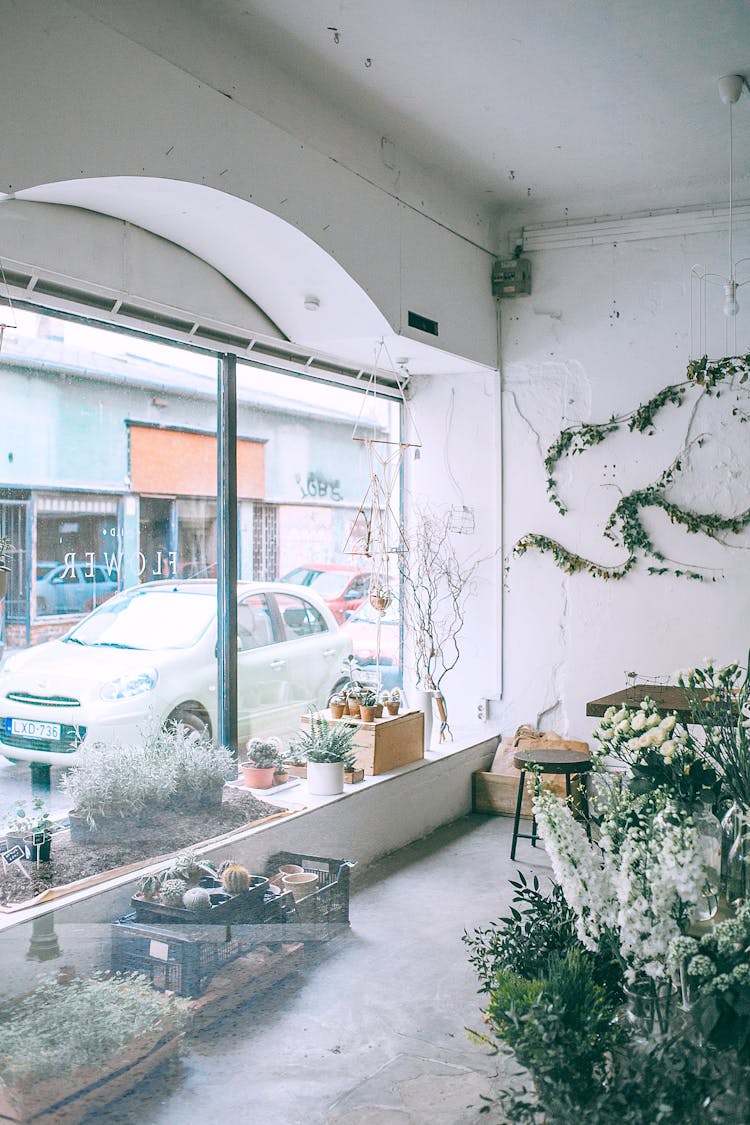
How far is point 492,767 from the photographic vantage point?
6352 mm

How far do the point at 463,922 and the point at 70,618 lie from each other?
7.07ft

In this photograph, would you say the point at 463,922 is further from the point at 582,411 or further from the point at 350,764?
the point at 582,411

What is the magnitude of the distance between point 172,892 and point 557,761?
6.95 feet

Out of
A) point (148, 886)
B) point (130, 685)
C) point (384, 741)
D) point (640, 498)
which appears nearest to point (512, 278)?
point (640, 498)

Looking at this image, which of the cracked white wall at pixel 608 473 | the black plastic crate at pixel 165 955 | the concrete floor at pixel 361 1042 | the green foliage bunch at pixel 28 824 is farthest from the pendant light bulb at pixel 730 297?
the green foliage bunch at pixel 28 824

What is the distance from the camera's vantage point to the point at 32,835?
12.1ft

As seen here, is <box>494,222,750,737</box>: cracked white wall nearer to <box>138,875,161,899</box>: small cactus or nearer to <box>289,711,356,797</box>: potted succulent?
<box>289,711,356,797</box>: potted succulent

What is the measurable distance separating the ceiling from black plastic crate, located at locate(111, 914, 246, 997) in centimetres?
340

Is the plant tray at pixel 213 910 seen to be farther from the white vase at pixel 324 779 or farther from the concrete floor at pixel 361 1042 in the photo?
the white vase at pixel 324 779

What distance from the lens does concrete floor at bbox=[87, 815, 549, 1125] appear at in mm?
2922

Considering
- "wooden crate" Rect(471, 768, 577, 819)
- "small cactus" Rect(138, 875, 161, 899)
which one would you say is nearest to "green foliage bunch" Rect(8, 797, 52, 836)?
"small cactus" Rect(138, 875, 161, 899)

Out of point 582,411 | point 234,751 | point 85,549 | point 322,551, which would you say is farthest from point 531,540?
point 85,549

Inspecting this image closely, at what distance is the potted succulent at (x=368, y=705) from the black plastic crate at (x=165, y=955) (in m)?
2.08

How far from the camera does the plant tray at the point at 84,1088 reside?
2756 millimetres
